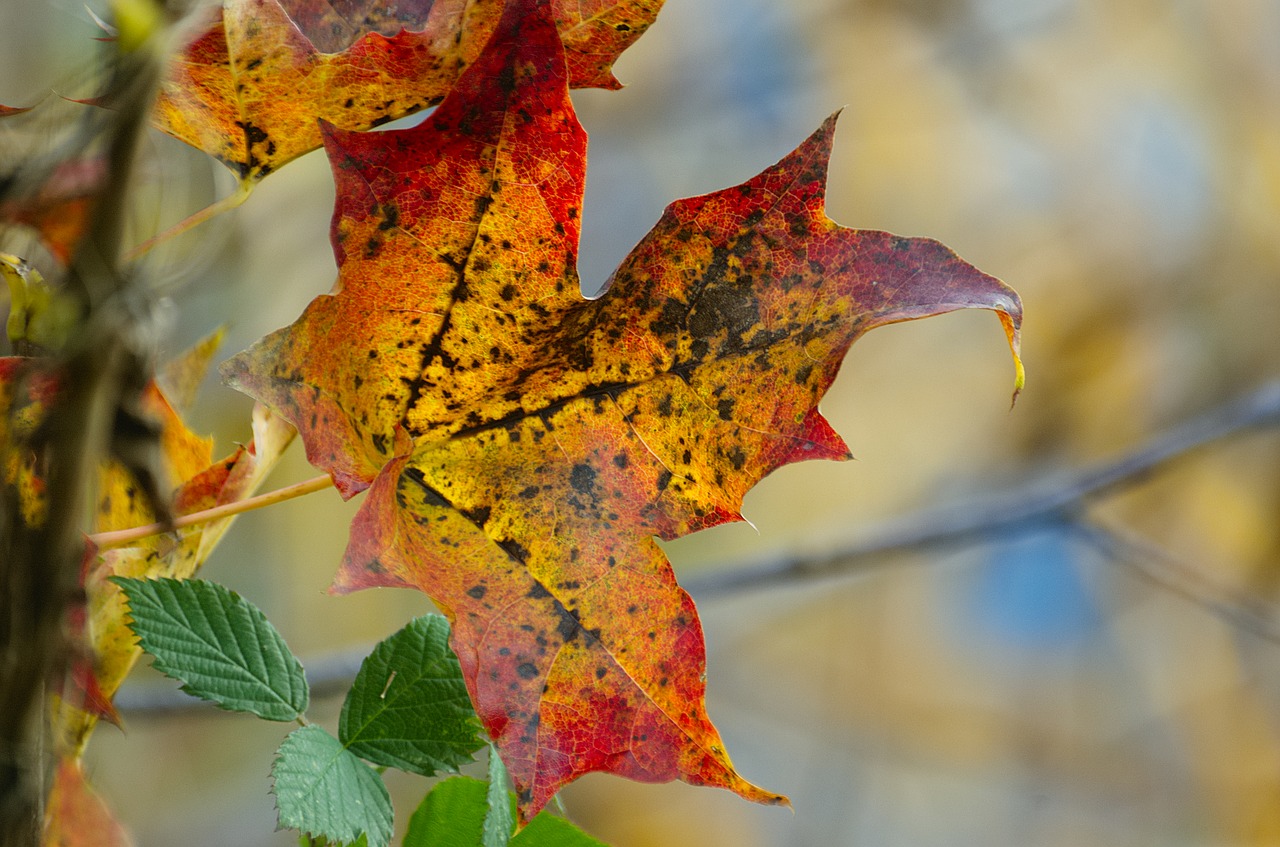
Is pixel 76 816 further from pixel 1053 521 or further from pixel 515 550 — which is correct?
pixel 1053 521

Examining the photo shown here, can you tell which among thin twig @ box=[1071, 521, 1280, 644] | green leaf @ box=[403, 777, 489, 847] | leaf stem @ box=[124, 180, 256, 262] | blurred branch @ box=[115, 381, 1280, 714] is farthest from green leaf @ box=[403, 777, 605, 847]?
thin twig @ box=[1071, 521, 1280, 644]

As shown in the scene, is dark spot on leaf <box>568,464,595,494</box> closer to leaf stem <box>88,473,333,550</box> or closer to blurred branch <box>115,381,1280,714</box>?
leaf stem <box>88,473,333,550</box>

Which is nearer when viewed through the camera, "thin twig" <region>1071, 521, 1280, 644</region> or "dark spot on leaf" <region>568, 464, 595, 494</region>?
"dark spot on leaf" <region>568, 464, 595, 494</region>

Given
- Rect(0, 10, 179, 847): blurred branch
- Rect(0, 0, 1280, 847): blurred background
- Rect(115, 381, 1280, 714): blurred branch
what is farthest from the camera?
Rect(0, 0, 1280, 847): blurred background

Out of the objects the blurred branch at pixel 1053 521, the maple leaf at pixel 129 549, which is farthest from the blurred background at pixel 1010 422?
the maple leaf at pixel 129 549

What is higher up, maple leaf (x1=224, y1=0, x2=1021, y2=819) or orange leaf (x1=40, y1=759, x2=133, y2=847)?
maple leaf (x1=224, y1=0, x2=1021, y2=819)

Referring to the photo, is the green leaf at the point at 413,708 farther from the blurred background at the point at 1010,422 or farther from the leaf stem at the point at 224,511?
the blurred background at the point at 1010,422
